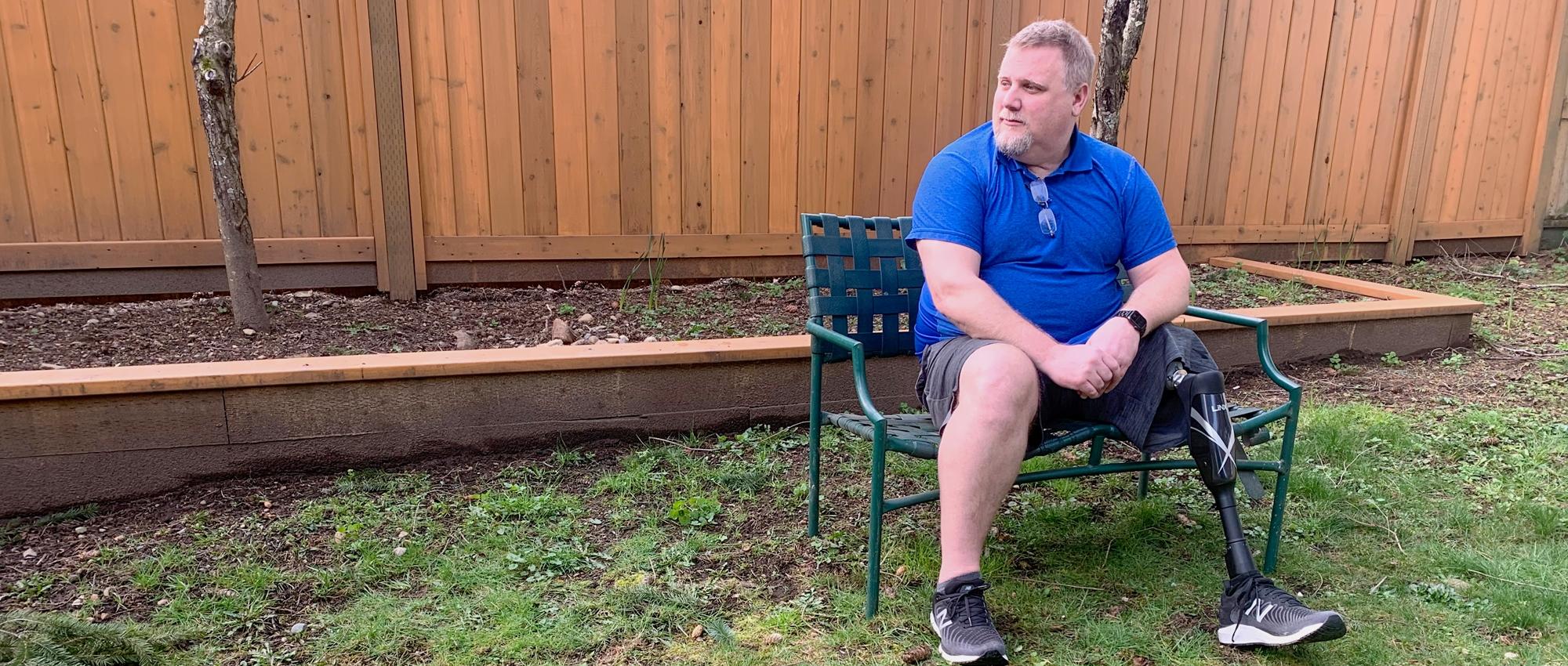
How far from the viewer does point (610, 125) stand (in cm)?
425

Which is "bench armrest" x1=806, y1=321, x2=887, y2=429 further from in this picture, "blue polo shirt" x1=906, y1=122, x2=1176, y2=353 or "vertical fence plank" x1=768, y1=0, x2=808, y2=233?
"vertical fence plank" x1=768, y1=0, x2=808, y2=233

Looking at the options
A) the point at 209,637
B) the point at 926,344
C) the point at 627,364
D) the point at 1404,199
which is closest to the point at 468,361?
the point at 627,364

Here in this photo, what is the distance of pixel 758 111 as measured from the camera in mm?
4465

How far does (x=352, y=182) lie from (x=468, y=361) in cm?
179

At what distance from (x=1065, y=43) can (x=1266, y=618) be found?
4.36 ft

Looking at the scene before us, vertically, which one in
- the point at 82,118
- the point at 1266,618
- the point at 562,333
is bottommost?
the point at 1266,618

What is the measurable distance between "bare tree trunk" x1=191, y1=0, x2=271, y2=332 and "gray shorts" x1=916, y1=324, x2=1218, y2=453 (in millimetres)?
2548

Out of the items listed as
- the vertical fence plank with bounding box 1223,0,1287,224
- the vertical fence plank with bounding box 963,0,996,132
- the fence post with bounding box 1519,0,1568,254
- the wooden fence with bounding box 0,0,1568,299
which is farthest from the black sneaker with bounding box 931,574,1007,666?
the fence post with bounding box 1519,0,1568,254

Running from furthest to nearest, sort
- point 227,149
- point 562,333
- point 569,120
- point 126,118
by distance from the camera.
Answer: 1. point 569,120
2. point 126,118
3. point 562,333
4. point 227,149

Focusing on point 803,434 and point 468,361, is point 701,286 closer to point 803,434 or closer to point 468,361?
point 803,434

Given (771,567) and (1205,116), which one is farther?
(1205,116)

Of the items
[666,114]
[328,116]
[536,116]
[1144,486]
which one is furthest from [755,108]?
[1144,486]

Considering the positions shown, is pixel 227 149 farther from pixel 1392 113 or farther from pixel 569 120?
pixel 1392 113

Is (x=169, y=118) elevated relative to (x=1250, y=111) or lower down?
lower down
